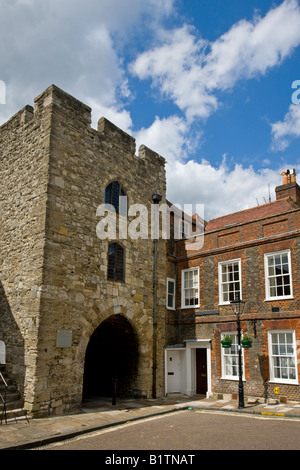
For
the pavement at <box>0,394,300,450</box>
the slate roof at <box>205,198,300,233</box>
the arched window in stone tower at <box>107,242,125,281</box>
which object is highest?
the slate roof at <box>205,198,300,233</box>

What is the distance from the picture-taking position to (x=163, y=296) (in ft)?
52.7

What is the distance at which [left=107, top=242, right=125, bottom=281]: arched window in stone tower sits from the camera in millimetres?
13777

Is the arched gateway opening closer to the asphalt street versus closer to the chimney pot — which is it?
the asphalt street

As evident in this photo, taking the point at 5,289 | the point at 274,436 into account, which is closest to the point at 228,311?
the point at 274,436

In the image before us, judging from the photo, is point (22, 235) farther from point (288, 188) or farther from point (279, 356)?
point (288, 188)

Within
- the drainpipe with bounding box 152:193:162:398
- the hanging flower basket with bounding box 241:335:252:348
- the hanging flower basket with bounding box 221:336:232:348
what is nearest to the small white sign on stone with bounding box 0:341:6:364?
the drainpipe with bounding box 152:193:162:398

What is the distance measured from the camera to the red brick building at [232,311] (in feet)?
44.9

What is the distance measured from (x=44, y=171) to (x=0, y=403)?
Result: 6.88 meters

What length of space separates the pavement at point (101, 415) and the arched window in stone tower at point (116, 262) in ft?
14.5

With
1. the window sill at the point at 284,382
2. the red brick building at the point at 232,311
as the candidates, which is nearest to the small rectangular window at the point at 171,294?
the red brick building at the point at 232,311

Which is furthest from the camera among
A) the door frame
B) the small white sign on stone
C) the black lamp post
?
the door frame

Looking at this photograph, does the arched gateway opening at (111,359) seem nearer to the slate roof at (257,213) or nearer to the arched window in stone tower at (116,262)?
the arched window in stone tower at (116,262)

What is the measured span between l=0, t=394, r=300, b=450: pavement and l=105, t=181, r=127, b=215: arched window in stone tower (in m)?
6.92

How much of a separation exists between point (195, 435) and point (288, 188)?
569 inches
